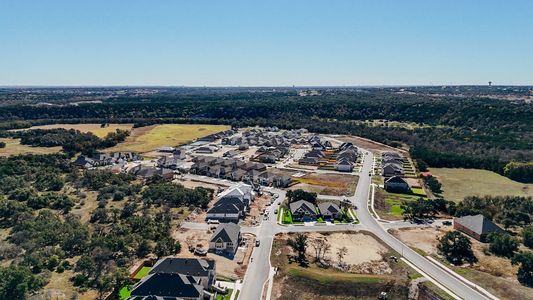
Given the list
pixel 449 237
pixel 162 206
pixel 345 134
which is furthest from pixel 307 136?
pixel 449 237

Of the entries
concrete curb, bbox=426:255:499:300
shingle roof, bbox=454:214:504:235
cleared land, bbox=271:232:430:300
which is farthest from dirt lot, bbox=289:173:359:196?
concrete curb, bbox=426:255:499:300

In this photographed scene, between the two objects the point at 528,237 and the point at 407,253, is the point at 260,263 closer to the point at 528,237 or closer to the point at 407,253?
the point at 407,253

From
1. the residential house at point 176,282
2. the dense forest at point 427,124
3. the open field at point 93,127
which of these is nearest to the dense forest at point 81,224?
the residential house at point 176,282

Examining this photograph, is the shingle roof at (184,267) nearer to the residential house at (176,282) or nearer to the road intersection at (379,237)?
the residential house at (176,282)

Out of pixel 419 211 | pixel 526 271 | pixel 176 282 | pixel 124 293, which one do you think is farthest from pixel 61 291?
pixel 419 211

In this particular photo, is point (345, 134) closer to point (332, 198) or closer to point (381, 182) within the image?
point (381, 182)
